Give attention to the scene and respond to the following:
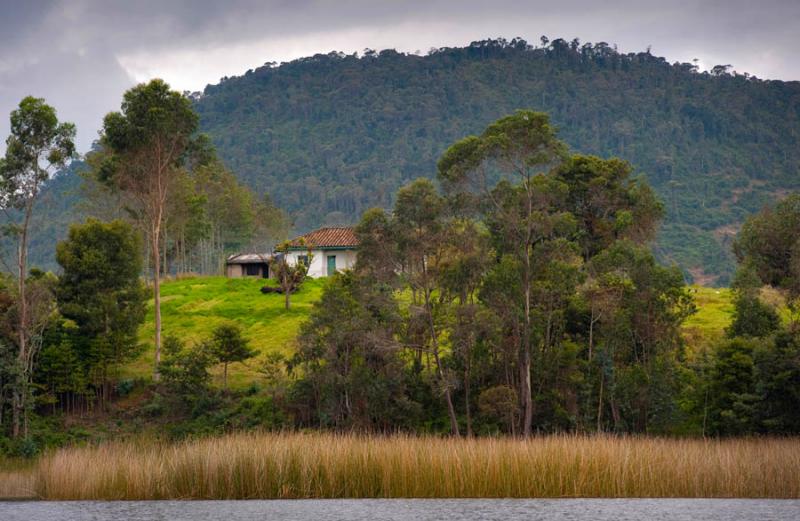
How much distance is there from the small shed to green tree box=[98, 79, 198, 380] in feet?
73.6

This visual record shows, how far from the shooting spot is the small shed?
67.7 metres

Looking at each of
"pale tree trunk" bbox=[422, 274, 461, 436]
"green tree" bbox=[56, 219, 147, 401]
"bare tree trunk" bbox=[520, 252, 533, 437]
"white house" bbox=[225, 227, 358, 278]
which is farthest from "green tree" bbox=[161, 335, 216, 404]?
"white house" bbox=[225, 227, 358, 278]

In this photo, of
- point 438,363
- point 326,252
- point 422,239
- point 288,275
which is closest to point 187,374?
point 438,363

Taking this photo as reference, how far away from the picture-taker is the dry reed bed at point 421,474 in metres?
17.1

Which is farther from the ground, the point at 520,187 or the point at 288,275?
the point at 520,187

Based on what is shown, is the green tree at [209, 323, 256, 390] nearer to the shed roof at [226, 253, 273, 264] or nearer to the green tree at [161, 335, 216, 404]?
the green tree at [161, 335, 216, 404]

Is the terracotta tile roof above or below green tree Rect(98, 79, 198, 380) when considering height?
below

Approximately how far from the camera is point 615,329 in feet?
107

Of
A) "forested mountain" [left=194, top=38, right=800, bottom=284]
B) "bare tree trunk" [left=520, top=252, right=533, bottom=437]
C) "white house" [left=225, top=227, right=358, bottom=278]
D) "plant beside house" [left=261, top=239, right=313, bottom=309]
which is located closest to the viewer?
"bare tree trunk" [left=520, top=252, right=533, bottom=437]

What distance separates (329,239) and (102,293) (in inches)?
948

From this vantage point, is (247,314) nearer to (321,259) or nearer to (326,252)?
(321,259)

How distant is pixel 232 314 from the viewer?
50312 millimetres

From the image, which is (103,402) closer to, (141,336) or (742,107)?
(141,336)

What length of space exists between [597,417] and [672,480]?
14625mm
